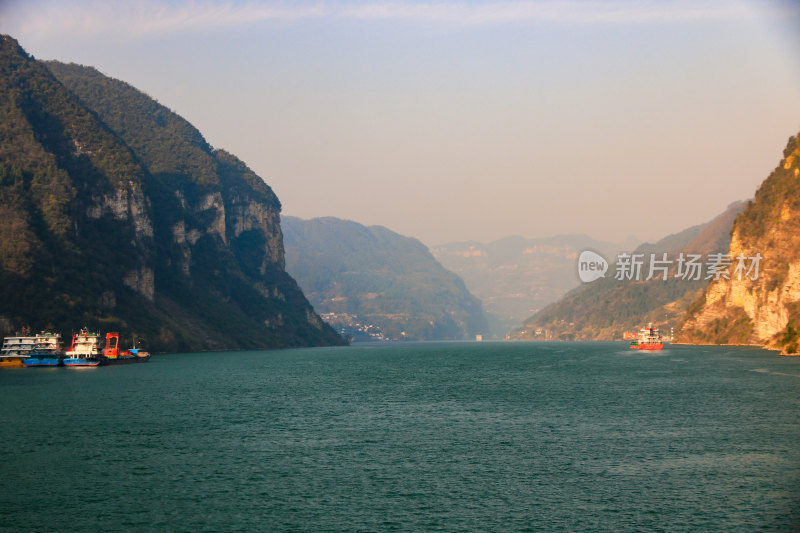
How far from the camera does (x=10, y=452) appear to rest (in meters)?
69.8

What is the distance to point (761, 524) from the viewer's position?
4584cm

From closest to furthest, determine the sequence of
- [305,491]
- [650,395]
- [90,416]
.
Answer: [305,491] → [90,416] → [650,395]

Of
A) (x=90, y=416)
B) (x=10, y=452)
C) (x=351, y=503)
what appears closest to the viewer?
(x=351, y=503)

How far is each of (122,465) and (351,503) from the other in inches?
952

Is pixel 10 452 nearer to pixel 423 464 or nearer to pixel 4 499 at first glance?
pixel 4 499

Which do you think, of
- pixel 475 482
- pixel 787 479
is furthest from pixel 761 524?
pixel 475 482

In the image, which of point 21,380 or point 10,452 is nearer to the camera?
point 10,452

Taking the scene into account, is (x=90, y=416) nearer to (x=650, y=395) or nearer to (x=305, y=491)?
(x=305, y=491)

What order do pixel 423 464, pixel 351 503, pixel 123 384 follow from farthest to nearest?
pixel 123 384 → pixel 423 464 → pixel 351 503

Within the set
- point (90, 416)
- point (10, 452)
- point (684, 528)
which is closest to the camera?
point (684, 528)

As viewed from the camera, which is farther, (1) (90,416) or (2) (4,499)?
(1) (90,416)

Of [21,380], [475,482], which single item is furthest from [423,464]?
[21,380]

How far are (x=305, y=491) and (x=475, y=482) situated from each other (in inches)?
512

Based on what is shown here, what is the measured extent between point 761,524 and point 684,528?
4.87m
